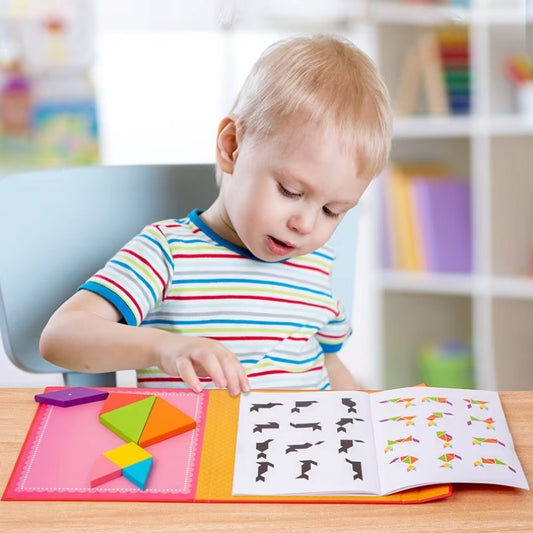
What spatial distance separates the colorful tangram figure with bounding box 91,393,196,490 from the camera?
2.11ft

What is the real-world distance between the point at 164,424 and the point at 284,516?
0.15 metres

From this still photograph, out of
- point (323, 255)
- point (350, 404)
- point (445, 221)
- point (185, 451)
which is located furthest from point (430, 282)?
point (185, 451)

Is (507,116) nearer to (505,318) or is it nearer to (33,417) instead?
(505,318)

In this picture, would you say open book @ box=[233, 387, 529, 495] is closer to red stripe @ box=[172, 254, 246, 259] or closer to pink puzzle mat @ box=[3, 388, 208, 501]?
pink puzzle mat @ box=[3, 388, 208, 501]

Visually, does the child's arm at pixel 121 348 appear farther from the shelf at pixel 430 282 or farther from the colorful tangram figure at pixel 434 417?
the shelf at pixel 430 282

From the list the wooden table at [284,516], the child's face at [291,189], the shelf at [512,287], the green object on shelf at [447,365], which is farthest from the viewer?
the green object on shelf at [447,365]

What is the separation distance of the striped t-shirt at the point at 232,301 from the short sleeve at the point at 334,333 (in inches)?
0.7

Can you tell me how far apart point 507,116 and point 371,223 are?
400 mm

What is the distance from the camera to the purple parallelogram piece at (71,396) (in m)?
0.75

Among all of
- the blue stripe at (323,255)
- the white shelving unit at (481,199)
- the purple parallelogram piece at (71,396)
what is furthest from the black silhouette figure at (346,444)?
the white shelving unit at (481,199)

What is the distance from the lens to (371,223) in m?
2.23

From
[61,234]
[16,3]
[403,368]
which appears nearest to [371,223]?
[403,368]

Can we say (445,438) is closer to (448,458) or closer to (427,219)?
(448,458)

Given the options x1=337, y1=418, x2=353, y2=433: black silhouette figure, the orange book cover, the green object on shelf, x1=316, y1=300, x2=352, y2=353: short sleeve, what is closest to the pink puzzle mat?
the orange book cover
